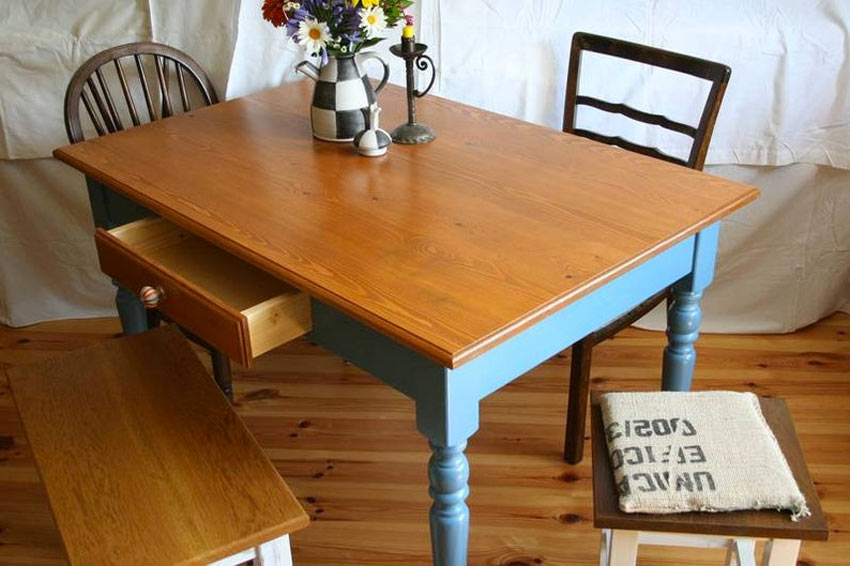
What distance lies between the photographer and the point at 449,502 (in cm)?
147

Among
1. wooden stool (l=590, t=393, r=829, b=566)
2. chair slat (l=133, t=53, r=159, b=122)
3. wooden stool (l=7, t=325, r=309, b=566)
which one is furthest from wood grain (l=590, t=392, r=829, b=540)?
chair slat (l=133, t=53, r=159, b=122)

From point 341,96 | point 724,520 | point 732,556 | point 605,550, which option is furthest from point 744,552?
point 341,96

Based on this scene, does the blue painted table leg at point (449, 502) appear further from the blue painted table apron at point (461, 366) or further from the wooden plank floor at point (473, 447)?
the wooden plank floor at point (473, 447)

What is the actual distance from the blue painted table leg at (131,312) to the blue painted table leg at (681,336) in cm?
99

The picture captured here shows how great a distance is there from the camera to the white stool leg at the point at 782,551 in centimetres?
144

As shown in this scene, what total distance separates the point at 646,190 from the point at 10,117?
5.03 feet

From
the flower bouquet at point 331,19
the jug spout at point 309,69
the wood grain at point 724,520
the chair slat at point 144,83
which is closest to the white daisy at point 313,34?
the flower bouquet at point 331,19

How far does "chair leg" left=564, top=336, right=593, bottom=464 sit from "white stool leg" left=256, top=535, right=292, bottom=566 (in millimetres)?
723

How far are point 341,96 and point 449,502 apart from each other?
778 mm

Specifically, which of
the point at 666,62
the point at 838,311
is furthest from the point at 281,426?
the point at 838,311

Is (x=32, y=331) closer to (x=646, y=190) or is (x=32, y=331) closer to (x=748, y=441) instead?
(x=646, y=190)

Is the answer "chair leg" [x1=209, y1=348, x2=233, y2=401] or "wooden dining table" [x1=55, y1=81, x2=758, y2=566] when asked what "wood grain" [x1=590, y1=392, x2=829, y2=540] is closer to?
"wooden dining table" [x1=55, y1=81, x2=758, y2=566]

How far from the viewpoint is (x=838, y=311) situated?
8.68ft

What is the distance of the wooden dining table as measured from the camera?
1.38 metres
